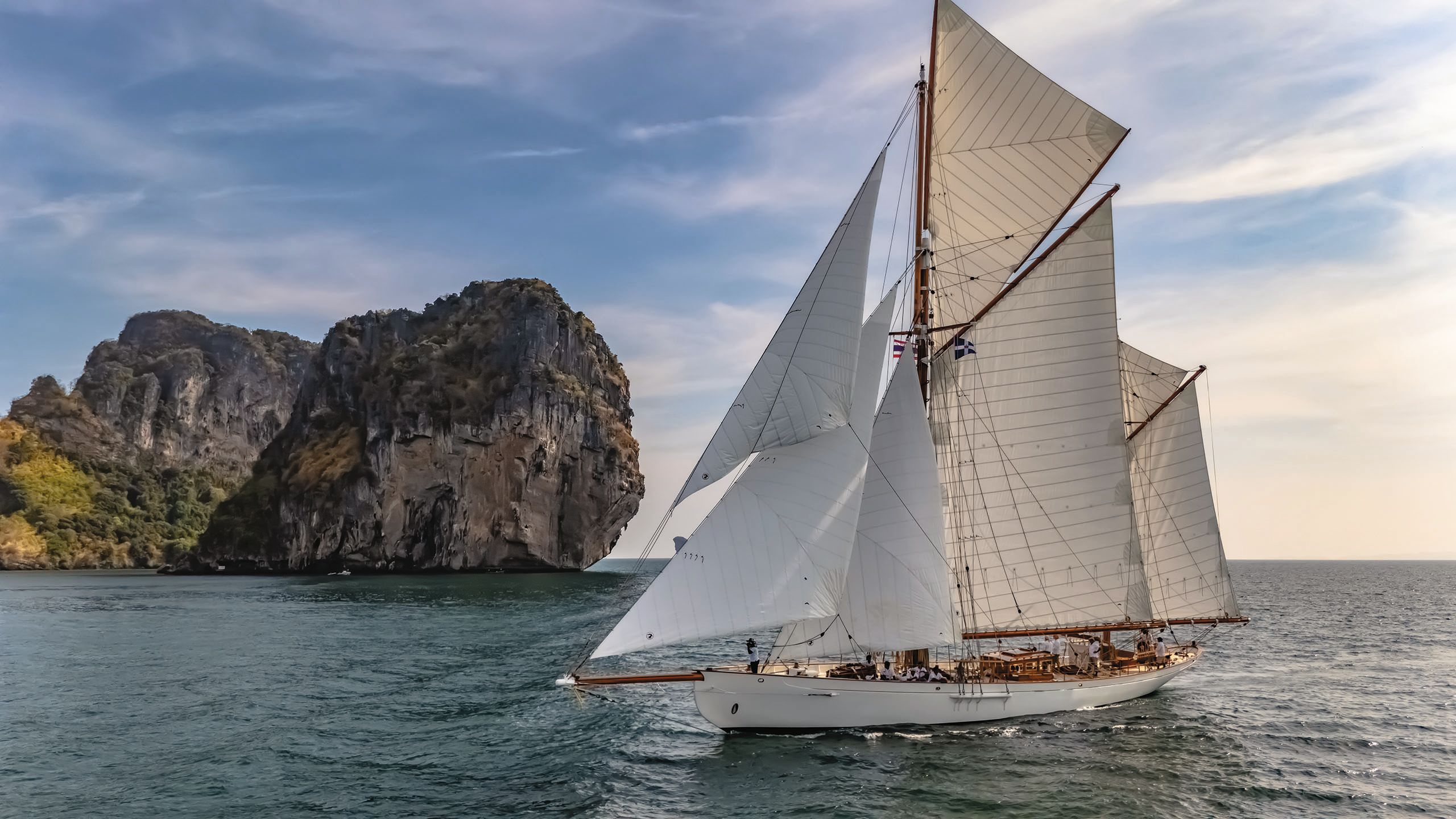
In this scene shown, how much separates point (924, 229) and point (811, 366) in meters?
7.61

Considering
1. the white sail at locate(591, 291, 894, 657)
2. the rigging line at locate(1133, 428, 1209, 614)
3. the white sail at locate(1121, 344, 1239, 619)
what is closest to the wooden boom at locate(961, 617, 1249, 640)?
the white sail at locate(1121, 344, 1239, 619)

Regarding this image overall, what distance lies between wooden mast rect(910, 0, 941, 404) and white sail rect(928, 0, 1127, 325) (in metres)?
0.16

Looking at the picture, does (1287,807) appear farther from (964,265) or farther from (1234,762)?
(964,265)

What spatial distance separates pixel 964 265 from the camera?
24.3m

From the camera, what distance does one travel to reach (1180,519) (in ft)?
89.3

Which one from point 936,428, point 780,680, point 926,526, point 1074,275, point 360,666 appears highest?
point 1074,275

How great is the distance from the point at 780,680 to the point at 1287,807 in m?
10.2

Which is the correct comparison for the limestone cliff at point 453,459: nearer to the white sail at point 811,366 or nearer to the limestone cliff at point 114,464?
the limestone cliff at point 114,464

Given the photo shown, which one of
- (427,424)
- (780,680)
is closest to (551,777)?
(780,680)

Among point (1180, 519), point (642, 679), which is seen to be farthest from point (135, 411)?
point (1180, 519)

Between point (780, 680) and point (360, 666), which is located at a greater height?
point (780, 680)

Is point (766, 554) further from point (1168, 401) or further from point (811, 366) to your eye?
point (1168, 401)

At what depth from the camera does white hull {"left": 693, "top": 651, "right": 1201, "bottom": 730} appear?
19.1 meters

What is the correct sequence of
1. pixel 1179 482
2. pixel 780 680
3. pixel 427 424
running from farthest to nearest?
pixel 427 424, pixel 1179 482, pixel 780 680
